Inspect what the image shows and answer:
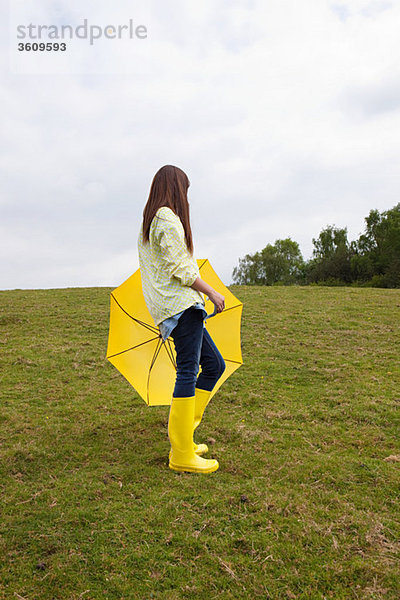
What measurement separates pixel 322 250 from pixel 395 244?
13350 millimetres

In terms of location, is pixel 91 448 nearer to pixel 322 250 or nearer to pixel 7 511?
pixel 7 511

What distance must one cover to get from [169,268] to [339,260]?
47.6 meters

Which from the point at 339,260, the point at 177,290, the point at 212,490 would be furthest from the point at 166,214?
the point at 339,260

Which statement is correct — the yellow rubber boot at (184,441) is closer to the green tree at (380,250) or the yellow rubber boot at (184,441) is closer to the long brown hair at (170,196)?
the long brown hair at (170,196)

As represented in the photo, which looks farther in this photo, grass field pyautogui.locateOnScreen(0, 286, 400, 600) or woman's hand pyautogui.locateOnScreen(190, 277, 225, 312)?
woman's hand pyautogui.locateOnScreen(190, 277, 225, 312)

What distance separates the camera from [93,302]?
1204 cm

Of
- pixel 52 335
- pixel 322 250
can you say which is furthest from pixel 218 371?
pixel 322 250

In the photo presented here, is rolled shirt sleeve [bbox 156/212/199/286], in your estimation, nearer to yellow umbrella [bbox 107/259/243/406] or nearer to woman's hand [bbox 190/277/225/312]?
woman's hand [bbox 190/277/225/312]

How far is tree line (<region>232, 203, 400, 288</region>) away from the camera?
43906mm

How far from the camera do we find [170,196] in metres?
3.22

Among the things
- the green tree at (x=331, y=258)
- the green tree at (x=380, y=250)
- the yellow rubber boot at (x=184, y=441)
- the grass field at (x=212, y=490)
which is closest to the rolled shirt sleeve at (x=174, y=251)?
the yellow rubber boot at (x=184, y=441)

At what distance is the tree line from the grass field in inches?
1428

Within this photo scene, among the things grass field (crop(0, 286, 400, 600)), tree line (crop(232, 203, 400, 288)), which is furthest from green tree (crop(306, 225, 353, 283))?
grass field (crop(0, 286, 400, 600))

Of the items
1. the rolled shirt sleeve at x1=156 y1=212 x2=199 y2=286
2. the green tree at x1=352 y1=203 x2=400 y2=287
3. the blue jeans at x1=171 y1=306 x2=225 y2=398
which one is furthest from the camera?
the green tree at x1=352 y1=203 x2=400 y2=287
